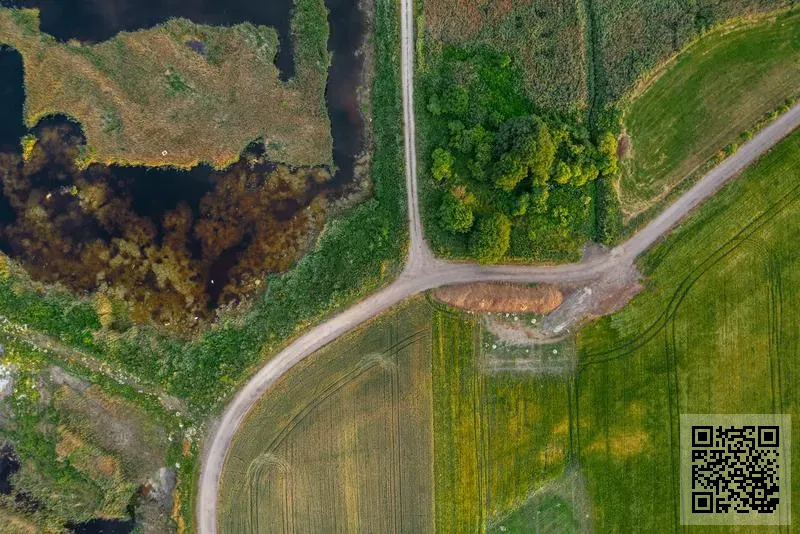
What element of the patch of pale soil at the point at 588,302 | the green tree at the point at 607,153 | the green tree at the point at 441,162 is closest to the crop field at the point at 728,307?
the patch of pale soil at the point at 588,302

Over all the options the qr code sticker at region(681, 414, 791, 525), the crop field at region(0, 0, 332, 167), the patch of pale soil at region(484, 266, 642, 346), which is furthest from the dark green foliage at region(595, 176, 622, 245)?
the crop field at region(0, 0, 332, 167)

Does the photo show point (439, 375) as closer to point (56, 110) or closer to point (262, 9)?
point (262, 9)

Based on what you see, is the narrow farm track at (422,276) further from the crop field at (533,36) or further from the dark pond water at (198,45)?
the crop field at (533,36)

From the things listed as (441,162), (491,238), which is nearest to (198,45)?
(441,162)

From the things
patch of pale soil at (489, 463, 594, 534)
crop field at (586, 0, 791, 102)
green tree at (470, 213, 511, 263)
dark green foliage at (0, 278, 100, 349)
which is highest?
crop field at (586, 0, 791, 102)

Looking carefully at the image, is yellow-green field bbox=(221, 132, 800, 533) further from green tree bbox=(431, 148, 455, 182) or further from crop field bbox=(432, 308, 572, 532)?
green tree bbox=(431, 148, 455, 182)

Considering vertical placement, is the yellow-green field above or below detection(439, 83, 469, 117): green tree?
below

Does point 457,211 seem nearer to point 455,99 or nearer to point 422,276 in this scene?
point 422,276
